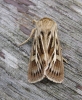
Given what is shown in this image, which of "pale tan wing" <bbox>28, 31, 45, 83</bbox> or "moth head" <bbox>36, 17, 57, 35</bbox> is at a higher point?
"moth head" <bbox>36, 17, 57, 35</bbox>

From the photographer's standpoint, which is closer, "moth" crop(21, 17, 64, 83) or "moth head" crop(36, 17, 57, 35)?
"moth" crop(21, 17, 64, 83)

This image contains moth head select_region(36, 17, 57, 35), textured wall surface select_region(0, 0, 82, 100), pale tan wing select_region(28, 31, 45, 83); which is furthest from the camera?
moth head select_region(36, 17, 57, 35)

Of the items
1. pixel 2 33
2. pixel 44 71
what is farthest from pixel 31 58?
pixel 2 33

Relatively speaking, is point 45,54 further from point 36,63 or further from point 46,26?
point 46,26

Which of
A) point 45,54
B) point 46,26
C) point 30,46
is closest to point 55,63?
point 45,54

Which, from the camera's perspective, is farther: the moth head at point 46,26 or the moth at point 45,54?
the moth head at point 46,26

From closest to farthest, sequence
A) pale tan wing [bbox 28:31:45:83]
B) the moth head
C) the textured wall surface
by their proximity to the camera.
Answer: the textured wall surface → pale tan wing [bbox 28:31:45:83] → the moth head
